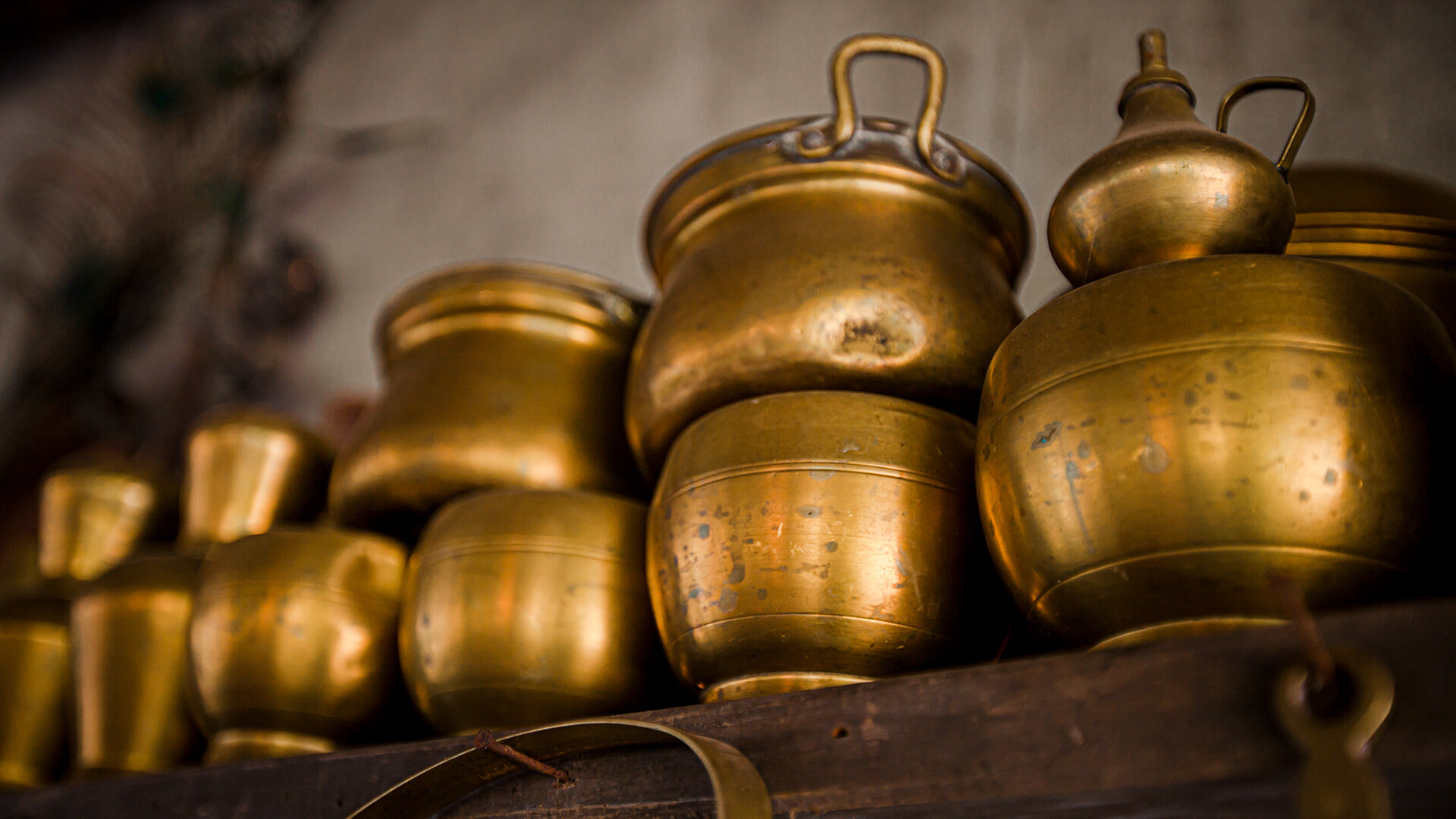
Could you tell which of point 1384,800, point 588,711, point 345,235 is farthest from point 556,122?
point 1384,800

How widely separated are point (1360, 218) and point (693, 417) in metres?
0.41

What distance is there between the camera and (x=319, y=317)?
1.69 meters

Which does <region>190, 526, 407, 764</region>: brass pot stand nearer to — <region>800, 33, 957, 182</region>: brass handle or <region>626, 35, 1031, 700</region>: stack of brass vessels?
<region>626, 35, 1031, 700</region>: stack of brass vessels

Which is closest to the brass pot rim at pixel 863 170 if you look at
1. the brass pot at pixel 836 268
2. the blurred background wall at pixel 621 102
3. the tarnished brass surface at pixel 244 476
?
the brass pot at pixel 836 268

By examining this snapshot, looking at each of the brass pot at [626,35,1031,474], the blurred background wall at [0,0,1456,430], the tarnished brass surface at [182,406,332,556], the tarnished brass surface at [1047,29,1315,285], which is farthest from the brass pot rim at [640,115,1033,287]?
the tarnished brass surface at [182,406,332,556]

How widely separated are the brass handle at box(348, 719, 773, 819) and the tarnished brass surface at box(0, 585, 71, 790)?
57 cm

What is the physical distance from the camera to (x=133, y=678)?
887 mm

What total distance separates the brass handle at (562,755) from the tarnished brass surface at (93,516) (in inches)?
27.6

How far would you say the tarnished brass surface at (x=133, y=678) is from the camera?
2.89ft

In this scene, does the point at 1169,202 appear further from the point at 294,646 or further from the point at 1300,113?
the point at 294,646

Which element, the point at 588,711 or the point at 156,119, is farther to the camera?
the point at 156,119

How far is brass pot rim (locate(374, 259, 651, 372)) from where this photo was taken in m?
0.87

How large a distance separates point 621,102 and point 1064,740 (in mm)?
1263

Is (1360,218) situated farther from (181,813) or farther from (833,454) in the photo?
(181,813)
